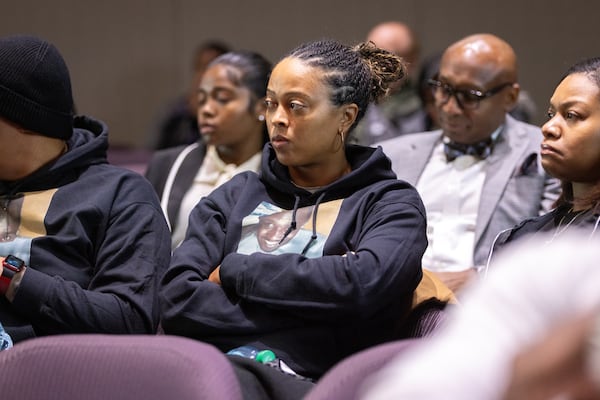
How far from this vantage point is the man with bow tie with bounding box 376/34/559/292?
2975 millimetres

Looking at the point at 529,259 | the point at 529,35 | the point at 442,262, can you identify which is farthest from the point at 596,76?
the point at 529,35

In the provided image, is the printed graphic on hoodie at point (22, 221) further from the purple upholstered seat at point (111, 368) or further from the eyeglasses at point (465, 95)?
the eyeglasses at point (465, 95)

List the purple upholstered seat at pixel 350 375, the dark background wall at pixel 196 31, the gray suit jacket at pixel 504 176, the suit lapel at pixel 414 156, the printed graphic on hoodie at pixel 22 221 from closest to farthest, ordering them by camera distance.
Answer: the purple upholstered seat at pixel 350 375, the printed graphic on hoodie at pixel 22 221, the gray suit jacket at pixel 504 176, the suit lapel at pixel 414 156, the dark background wall at pixel 196 31

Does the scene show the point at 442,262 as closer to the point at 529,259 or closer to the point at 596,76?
the point at 596,76

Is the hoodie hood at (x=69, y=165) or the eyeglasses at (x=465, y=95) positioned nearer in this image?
the hoodie hood at (x=69, y=165)

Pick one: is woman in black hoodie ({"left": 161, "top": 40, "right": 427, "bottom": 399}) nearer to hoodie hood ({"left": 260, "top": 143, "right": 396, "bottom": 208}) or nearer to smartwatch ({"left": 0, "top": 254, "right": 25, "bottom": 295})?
hoodie hood ({"left": 260, "top": 143, "right": 396, "bottom": 208})

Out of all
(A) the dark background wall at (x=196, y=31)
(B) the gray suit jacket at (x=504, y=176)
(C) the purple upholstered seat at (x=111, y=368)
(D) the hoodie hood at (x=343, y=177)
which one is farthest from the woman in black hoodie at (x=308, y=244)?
(A) the dark background wall at (x=196, y=31)

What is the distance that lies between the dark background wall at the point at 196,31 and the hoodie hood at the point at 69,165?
3678 mm

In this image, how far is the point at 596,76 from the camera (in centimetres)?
236

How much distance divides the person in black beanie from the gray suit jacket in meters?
1.04

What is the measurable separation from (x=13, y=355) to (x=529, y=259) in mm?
1023

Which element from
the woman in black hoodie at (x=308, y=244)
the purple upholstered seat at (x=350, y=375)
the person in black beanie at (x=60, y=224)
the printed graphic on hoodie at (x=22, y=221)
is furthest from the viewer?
the printed graphic on hoodie at (x=22, y=221)

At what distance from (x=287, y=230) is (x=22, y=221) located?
2.10 ft

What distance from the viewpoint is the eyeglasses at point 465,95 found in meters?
3.17
